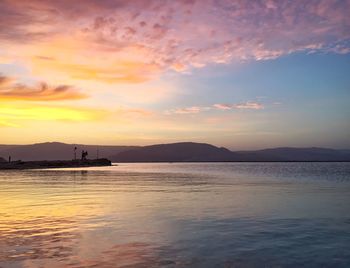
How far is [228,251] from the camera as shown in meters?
17.7

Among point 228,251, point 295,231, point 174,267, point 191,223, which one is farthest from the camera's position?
point 191,223

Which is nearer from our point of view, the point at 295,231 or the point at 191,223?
the point at 295,231

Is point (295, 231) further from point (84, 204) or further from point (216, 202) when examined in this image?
point (84, 204)

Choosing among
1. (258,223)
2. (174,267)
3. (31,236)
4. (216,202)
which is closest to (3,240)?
(31,236)

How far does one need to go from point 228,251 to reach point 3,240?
1134cm

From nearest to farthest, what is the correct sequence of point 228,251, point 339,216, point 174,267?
1. point 174,267
2. point 228,251
3. point 339,216

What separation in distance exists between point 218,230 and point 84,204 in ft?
57.8

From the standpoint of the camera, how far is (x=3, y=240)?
19766mm

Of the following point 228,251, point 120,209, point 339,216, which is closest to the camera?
point 228,251

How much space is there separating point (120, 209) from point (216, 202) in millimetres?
10286

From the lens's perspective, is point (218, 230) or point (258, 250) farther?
point (218, 230)

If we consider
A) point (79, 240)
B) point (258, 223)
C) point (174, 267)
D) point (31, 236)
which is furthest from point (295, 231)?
point (31, 236)

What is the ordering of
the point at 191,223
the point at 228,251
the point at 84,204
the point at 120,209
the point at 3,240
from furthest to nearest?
1. the point at 84,204
2. the point at 120,209
3. the point at 191,223
4. the point at 3,240
5. the point at 228,251

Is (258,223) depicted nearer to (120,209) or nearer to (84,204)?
(120,209)
